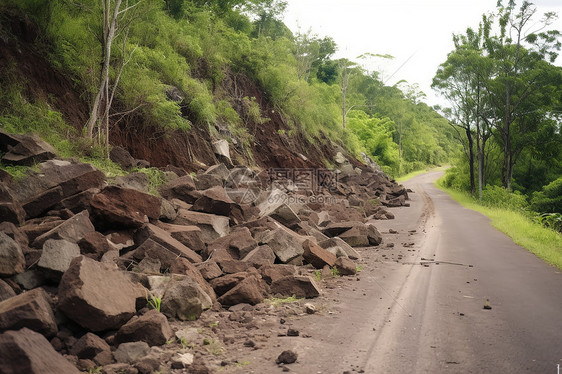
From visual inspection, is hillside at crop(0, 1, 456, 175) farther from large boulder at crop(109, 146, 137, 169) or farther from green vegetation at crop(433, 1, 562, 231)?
green vegetation at crop(433, 1, 562, 231)

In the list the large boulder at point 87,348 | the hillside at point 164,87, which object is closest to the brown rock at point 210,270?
the large boulder at point 87,348

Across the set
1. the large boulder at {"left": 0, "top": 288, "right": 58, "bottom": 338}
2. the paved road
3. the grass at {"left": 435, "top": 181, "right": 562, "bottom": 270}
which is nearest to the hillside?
the large boulder at {"left": 0, "top": 288, "right": 58, "bottom": 338}

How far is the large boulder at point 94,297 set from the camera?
3.82 meters

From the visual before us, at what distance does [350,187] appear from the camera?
2484 centimetres

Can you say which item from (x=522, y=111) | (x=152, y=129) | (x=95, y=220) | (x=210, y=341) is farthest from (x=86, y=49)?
(x=522, y=111)

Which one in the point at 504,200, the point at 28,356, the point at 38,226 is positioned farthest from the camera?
the point at 504,200

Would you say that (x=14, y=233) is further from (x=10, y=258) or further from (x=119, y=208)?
(x=119, y=208)

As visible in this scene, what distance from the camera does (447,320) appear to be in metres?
5.18

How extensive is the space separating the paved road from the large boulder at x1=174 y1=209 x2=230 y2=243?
9.32 ft

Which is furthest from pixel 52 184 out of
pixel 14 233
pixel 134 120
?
pixel 134 120

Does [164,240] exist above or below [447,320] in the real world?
above

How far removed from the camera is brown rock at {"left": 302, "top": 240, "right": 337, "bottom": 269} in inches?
303

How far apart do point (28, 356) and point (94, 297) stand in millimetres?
994

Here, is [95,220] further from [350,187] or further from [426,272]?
[350,187]
